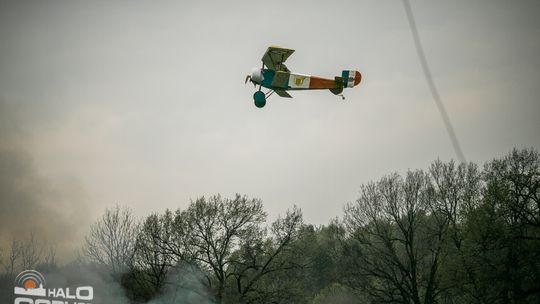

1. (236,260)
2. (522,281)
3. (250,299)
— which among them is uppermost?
(236,260)

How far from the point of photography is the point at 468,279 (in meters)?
25.5

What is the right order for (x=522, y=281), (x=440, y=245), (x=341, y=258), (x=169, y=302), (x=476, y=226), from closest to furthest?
(x=522, y=281) < (x=476, y=226) < (x=440, y=245) < (x=169, y=302) < (x=341, y=258)

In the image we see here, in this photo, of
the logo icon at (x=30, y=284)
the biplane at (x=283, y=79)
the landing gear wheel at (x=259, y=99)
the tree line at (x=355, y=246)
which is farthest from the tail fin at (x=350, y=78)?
the logo icon at (x=30, y=284)

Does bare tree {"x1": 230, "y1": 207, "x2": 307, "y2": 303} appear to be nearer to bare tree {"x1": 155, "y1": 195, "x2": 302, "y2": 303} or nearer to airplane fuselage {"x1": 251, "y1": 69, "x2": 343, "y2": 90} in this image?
bare tree {"x1": 155, "y1": 195, "x2": 302, "y2": 303}

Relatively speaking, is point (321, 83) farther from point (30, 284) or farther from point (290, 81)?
point (30, 284)

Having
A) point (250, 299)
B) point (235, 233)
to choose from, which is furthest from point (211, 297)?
point (235, 233)

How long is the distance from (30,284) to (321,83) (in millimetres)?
26228

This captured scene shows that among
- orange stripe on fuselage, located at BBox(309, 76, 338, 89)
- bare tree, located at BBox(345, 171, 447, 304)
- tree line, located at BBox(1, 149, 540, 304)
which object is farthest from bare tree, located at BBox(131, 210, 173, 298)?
orange stripe on fuselage, located at BBox(309, 76, 338, 89)

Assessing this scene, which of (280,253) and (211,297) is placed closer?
(211,297)

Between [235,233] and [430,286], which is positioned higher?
[235,233]

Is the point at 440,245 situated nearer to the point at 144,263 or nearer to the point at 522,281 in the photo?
the point at 522,281

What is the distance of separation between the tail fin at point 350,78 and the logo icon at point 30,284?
79.5ft

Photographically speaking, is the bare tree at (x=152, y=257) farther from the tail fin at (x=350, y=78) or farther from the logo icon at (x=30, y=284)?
the tail fin at (x=350, y=78)

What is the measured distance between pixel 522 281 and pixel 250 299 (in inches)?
658
